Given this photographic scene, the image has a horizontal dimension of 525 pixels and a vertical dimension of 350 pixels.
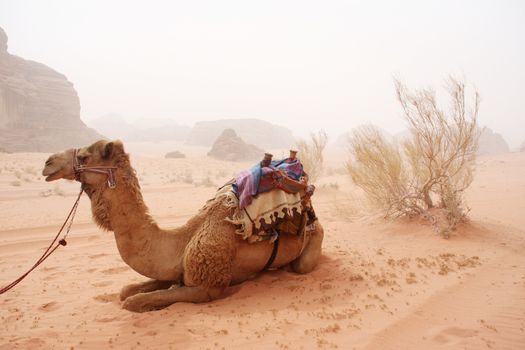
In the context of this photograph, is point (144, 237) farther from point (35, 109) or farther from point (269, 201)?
point (35, 109)

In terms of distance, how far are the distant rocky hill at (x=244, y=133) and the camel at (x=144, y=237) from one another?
86.2m

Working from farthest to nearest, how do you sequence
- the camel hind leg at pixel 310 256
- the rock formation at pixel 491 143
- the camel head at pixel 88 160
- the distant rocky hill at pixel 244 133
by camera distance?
the distant rocky hill at pixel 244 133 → the rock formation at pixel 491 143 → the camel hind leg at pixel 310 256 → the camel head at pixel 88 160

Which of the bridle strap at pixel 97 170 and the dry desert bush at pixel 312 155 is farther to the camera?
the dry desert bush at pixel 312 155

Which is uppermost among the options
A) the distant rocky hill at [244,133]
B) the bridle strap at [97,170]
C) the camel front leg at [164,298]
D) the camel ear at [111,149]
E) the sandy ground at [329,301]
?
the distant rocky hill at [244,133]

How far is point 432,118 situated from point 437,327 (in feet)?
16.4

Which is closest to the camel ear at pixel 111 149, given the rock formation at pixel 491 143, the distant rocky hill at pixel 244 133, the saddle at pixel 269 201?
the saddle at pixel 269 201

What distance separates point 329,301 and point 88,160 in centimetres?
296

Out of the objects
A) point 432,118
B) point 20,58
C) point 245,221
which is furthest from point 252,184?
point 20,58

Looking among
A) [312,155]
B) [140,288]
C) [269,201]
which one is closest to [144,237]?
[140,288]

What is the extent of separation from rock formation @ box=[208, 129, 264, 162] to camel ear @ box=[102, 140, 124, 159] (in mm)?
38317

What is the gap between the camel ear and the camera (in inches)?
147

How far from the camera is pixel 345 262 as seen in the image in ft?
17.0

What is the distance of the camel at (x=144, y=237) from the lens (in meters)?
3.74

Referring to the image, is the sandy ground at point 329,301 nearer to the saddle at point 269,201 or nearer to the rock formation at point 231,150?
the saddle at point 269,201
